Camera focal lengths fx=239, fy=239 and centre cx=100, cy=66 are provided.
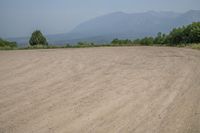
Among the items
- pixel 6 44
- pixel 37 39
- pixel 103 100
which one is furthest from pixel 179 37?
pixel 6 44

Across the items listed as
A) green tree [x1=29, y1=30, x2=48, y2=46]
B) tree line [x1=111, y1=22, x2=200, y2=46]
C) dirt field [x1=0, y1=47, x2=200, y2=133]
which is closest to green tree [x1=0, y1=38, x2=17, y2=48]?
green tree [x1=29, y1=30, x2=48, y2=46]

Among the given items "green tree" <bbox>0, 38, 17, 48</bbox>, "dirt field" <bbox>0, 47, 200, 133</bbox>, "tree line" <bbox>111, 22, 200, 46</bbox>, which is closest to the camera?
"dirt field" <bbox>0, 47, 200, 133</bbox>

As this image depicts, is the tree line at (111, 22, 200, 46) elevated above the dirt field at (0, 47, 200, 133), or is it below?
A: above

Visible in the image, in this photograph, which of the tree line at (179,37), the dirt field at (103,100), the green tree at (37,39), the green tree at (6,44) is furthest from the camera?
the green tree at (37,39)

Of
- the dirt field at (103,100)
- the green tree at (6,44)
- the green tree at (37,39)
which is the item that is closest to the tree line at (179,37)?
the dirt field at (103,100)

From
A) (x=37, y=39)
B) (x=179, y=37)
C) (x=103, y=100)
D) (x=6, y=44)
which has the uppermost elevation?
(x=37, y=39)

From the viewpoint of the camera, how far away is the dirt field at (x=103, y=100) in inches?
219

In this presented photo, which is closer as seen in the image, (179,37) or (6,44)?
(179,37)

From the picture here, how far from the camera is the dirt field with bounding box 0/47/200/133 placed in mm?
5574

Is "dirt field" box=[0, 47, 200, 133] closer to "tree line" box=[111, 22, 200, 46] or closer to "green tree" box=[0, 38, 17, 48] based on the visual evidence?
"tree line" box=[111, 22, 200, 46]

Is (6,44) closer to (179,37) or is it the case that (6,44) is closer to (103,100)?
(179,37)

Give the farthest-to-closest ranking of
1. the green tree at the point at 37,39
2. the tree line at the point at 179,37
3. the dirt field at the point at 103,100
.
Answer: the green tree at the point at 37,39, the tree line at the point at 179,37, the dirt field at the point at 103,100

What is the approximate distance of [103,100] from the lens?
737cm

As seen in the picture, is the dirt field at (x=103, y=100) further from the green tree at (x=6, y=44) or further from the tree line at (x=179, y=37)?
the green tree at (x=6, y=44)
